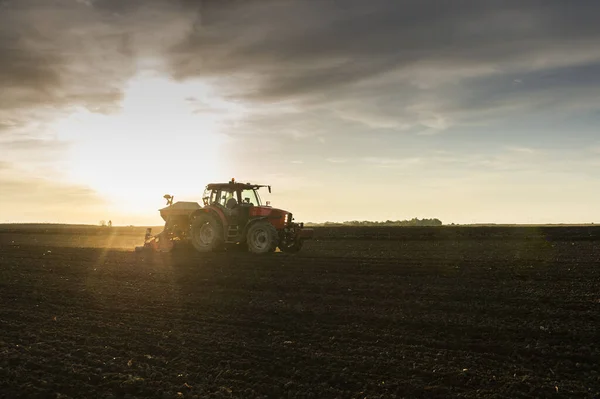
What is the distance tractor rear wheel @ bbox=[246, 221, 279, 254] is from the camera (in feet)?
61.4

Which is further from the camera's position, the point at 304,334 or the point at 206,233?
the point at 206,233

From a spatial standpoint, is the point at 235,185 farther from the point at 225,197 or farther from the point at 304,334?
the point at 304,334

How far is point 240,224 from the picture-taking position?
19.5 metres

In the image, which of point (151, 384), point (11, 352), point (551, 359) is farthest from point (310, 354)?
point (11, 352)

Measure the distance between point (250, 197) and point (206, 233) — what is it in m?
2.22

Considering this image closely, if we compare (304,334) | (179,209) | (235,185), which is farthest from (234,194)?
(304,334)

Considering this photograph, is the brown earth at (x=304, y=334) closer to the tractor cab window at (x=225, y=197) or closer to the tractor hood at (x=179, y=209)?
the tractor cab window at (x=225, y=197)

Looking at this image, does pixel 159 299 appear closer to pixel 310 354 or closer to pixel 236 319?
pixel 236 319

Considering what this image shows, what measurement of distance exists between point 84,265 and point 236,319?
9.85 m

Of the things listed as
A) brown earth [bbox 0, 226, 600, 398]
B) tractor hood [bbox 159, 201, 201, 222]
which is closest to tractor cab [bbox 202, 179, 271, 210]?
tractor hood [bbox 159, 201, 201, 222]

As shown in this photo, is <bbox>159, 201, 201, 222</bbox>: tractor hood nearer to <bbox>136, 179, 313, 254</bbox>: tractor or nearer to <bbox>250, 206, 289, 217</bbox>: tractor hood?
<bbox>136, 179, 313, 254</bbox>: tractor

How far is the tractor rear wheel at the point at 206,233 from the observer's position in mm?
19703

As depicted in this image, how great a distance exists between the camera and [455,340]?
741 centimetres

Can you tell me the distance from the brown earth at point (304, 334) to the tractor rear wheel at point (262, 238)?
423 centimetres
